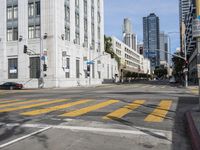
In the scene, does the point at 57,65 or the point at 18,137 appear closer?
the point at 18,137

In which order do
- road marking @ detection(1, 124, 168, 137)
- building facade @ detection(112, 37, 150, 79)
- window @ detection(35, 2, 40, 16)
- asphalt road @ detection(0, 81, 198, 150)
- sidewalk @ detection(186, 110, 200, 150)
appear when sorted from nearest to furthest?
sidewalk @ detection(186, 110, 200, 150) → asphalt road @ detection(0, 81, 198, 150) → road marking @ detection(1, 124, 168, 137) → window @ detection(35, 2, 40, 16) → building facade @ detection(112, 37, 150, 79)

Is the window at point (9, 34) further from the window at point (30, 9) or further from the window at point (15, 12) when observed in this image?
the window at point (30, 9)

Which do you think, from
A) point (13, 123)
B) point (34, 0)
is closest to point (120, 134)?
point (13, 123)

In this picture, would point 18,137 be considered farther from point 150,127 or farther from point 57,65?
point 57,65

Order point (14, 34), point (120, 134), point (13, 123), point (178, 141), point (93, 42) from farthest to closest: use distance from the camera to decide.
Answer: point (93, 42) < point (14, 34) < point (13, 123) < point (120, 134) < point (178, 141)

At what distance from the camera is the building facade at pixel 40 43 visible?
59.2 metres

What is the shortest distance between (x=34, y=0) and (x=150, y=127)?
2203 inches

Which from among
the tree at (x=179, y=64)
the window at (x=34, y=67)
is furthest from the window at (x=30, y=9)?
the tree at (x=179, y=64)

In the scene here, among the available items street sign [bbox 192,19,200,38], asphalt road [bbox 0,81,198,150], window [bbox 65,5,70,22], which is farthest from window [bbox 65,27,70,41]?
street sign [bbox 192,19,200,38]

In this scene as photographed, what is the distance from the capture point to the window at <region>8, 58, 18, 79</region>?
62309 millimetres

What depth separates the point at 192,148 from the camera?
24.3ft

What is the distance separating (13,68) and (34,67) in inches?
196

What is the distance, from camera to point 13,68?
62.5m

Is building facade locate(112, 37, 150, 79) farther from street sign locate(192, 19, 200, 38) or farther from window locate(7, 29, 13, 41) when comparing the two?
street sign locate(192, 19, 200, 38)
